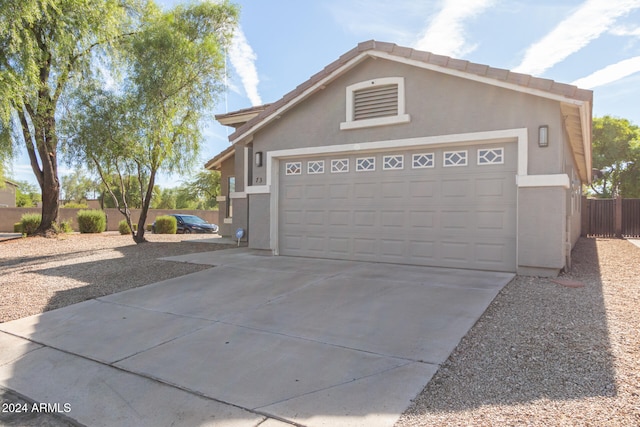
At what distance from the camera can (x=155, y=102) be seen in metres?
12.8

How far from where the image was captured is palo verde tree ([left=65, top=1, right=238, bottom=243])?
41.0 ft

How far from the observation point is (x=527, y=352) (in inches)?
156

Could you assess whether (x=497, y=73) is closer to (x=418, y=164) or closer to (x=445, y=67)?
(x=445, y=67)

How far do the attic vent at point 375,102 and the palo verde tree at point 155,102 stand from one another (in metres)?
6.93

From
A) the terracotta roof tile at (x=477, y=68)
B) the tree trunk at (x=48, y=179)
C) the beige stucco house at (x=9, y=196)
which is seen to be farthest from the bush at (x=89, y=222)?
the beige stucco house at (x=9, y=196)

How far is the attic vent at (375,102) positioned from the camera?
874 cm

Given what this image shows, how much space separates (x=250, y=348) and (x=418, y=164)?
5538mm

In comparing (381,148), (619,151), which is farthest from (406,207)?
(619,151)

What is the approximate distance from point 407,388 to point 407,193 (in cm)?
560

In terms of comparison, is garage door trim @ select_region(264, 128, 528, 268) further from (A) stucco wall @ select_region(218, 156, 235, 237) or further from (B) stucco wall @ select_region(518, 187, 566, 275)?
(A) stucco wall @ select_region(218, 156, 235, 237)

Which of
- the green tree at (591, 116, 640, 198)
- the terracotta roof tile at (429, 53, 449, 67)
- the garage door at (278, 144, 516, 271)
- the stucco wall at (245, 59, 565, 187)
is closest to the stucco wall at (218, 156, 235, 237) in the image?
the stucco wall at (245, 59, 565, 187)

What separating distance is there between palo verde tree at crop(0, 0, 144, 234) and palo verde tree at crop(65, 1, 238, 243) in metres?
0.99

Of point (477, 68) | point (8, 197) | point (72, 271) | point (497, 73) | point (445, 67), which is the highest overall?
point (445, 67)

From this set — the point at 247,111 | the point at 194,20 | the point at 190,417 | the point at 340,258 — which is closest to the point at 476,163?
the point at 340,258
